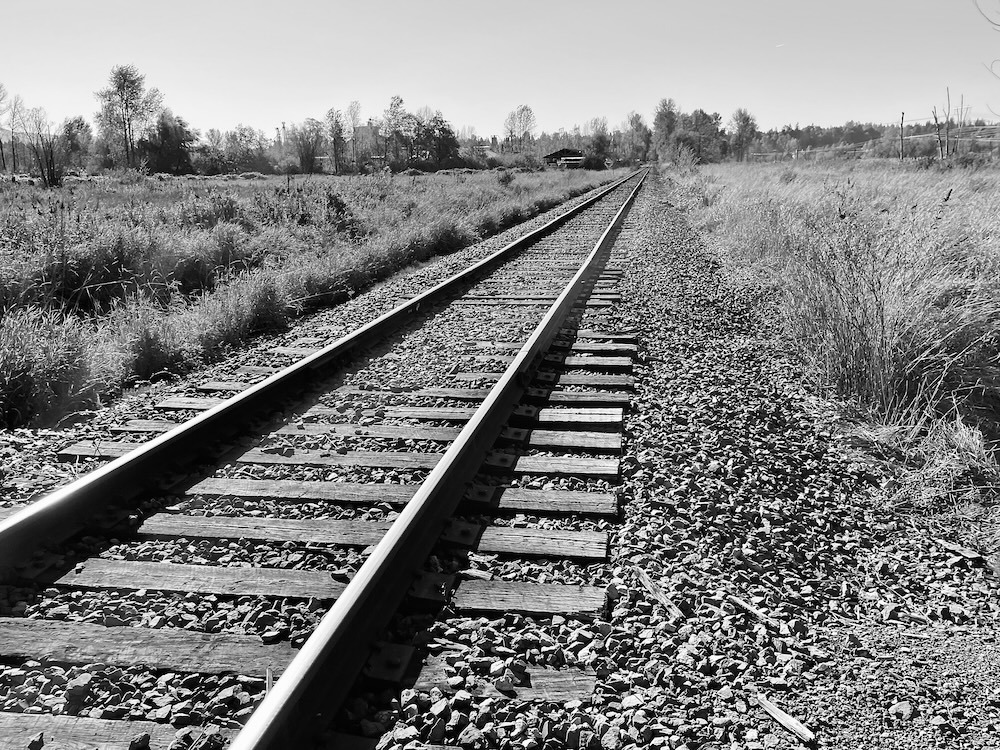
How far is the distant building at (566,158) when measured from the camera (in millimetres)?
107500

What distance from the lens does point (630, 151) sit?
158 m

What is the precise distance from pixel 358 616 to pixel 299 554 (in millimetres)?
668

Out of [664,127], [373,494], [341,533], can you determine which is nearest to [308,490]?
[373,494]

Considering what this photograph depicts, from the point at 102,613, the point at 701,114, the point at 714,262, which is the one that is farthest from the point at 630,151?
the point at 102,613

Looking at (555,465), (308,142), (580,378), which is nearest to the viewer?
(555,465)

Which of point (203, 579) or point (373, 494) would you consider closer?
point (203, 579)

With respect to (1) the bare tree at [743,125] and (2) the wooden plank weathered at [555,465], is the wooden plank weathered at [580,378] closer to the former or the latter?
(2) the wooden plank weathered at [555,465]

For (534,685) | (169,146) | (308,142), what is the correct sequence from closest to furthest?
(534,685)
(169,146)
(308,142)

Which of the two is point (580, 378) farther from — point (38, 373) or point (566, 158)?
point (566, 158)

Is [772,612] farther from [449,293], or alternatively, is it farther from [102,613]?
[449,293]

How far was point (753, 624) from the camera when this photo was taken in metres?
2.40

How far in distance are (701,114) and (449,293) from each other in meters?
146

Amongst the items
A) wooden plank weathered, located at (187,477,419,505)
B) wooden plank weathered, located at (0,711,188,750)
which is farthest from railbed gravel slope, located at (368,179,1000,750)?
wooden plank weathered, located at (187,477,419,505)

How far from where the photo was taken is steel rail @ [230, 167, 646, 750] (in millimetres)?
1738
